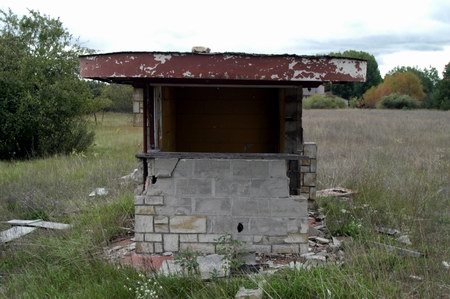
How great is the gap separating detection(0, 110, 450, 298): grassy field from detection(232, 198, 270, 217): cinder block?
995mm

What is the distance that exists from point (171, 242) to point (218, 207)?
67 centimetres

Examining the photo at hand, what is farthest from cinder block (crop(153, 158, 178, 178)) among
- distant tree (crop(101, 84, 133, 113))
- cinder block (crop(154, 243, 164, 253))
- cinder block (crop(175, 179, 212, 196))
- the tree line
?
the tree line

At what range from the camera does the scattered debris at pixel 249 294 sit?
12.7ft

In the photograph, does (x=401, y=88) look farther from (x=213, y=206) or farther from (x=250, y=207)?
(x=213, y=206)

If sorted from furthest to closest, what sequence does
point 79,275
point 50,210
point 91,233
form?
1. point 50,210
2. point 91,233
3. point 79,275

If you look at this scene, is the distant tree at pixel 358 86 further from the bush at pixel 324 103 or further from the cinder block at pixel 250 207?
the cinder block at pixel 250 207

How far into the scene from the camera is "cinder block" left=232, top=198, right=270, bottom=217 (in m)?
5.55

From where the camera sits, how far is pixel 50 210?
7.89 metres

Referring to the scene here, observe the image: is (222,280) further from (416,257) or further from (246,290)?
(416,257)

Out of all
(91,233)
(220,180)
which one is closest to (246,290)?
(220,180)

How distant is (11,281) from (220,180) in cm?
235

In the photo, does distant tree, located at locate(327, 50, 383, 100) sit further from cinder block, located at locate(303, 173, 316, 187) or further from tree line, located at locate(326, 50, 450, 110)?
cinder block, located at locate(303, 173, 316, 187)

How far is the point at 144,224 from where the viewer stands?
5.62m

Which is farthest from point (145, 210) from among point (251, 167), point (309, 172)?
point (309, 172)
